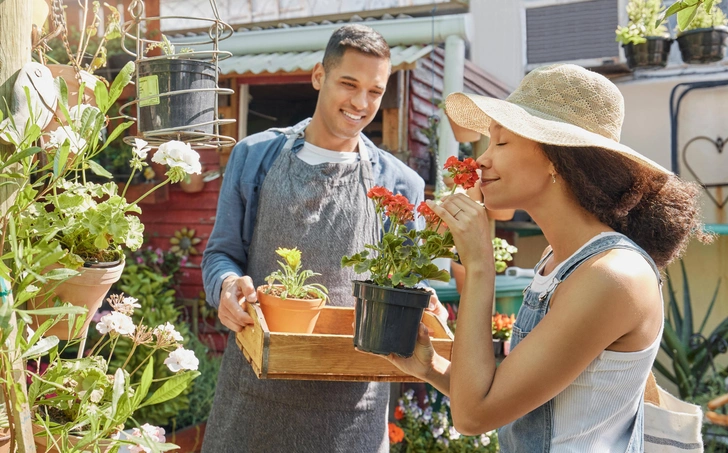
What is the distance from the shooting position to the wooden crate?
1.68 meters

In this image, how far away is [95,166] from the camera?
1203 millimetres

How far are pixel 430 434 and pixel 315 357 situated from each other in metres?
2.59

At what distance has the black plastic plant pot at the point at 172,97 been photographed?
1524 mm

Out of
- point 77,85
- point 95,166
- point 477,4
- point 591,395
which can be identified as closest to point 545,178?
point 591,395

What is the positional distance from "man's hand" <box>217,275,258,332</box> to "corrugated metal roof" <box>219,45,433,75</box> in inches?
106

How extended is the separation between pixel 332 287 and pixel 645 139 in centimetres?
387

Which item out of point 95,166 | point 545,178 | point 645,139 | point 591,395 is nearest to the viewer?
point 95,166

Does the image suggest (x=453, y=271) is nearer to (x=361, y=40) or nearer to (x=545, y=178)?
(x=361, y=40)

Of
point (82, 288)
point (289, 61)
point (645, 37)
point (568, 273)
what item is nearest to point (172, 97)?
point (82, 288)

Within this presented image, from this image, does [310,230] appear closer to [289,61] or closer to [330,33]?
[289,61]

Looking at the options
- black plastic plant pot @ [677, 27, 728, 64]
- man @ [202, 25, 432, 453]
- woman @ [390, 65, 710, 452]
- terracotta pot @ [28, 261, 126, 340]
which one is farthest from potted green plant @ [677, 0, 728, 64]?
terracotta pot @ [28, 261, 126, 340]

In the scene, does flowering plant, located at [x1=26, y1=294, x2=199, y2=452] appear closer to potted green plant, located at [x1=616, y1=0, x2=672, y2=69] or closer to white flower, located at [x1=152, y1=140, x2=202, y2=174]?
white flower, located at [x1=152, y1=140, x2=202, y2=174]

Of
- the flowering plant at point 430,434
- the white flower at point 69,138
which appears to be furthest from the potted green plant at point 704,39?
the white flower at point 69,138

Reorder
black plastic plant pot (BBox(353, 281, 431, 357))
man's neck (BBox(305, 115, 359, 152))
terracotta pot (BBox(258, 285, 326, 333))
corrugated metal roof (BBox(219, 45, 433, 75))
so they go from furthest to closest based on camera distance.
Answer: corrugated metal roof (BBox(219, 45, 433, 75)), man's neck (BBox(305, 115, 359, 152)), terracotta pot (BBox(258, 285, 326, 333)), black plastic plant pot (BBox(353, 281, 431, 357))
